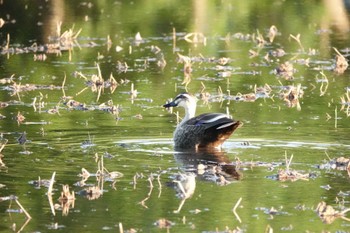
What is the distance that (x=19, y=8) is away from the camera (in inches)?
1138

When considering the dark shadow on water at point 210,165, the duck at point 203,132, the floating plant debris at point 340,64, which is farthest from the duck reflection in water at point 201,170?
the floating plant debris at point 340,64

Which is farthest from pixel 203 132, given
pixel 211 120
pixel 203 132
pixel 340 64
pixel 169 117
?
pixel 340 64

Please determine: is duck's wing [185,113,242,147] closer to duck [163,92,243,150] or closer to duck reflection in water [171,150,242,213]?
duck [163,92,243,150]

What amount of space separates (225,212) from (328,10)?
1895cm

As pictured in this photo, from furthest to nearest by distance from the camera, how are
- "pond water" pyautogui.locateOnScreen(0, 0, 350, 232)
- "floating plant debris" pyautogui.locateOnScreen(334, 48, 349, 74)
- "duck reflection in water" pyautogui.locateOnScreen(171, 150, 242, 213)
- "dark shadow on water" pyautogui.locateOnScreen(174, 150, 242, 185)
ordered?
"floating plant debris" pyautogui.locateOnScreen(334, 48, 349, 74), "dark shadow on water" pyautogui.locateOnScreen(174, 150, 242, 185), "duck reflection in water" pyautogui.locateOnScreen(171, 150, 242, 213), "pond water" pyautogui.locateOnScreen(0, 0, 350, 232)

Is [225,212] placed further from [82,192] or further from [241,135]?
[241,135]

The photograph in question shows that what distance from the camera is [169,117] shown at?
16.1 meters

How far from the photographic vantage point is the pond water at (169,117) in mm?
10320

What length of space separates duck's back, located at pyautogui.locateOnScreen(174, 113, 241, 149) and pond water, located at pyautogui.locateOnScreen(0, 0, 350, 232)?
7.3 inches

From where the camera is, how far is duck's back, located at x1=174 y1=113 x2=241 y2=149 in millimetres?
13766

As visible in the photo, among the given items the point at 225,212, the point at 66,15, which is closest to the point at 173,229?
the point at 225,212

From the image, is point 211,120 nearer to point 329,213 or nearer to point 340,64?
point 329,213

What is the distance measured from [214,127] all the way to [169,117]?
2.26 meters

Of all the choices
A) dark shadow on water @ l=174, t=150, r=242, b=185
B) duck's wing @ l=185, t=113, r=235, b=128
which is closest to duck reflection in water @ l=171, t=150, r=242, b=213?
dark shadow on water @ l=174, t=150, r=242, b=185
